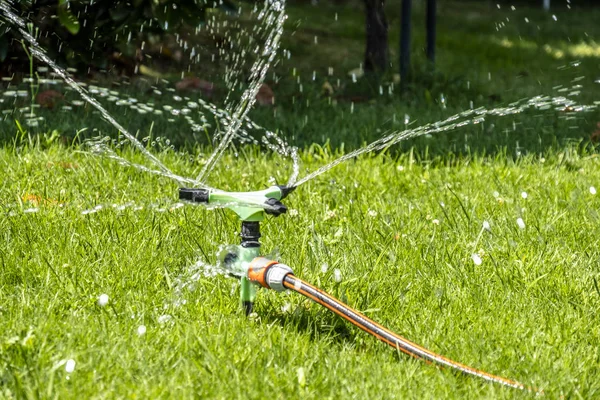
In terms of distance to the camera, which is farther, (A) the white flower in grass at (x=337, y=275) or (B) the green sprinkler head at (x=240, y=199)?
(A) the white flower in grass at (x=337, y=275)

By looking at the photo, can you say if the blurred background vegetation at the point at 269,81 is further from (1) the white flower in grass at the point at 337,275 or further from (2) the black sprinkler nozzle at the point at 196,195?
(2) the black sprinkler nozzle at the point at 196,195

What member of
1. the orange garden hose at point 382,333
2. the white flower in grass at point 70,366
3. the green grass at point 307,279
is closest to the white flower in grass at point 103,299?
the green grass at point 307,279

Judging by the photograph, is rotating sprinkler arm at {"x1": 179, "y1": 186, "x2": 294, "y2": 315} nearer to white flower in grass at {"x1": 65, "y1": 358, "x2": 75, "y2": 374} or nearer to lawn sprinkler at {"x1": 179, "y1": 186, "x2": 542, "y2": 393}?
lawn sprinkler at {"x1": 179, "y1": 186, "x2": 542, "y2": 393}

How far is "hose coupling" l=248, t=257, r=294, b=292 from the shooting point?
179 cm

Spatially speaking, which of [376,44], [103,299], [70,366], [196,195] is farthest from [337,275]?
[376,44]

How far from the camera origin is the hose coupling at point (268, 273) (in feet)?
5.87

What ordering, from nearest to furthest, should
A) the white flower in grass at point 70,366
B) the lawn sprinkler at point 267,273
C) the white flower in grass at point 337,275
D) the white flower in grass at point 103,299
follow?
1. the white flower in grass at point 70,366
2. the lawn sprinkler at point 267,273
3. the white flower in grass at point 103,299
4. the white flower in grass at point 337,275

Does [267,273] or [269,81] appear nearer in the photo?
[267,273]

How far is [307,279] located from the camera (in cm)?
218

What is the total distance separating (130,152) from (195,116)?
3.16ft

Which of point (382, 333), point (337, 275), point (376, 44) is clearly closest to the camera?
point (382, 333)

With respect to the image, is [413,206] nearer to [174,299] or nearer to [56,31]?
[174,299]

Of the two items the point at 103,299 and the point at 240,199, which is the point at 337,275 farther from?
the point at 103,299

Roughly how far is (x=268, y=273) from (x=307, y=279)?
40cm
